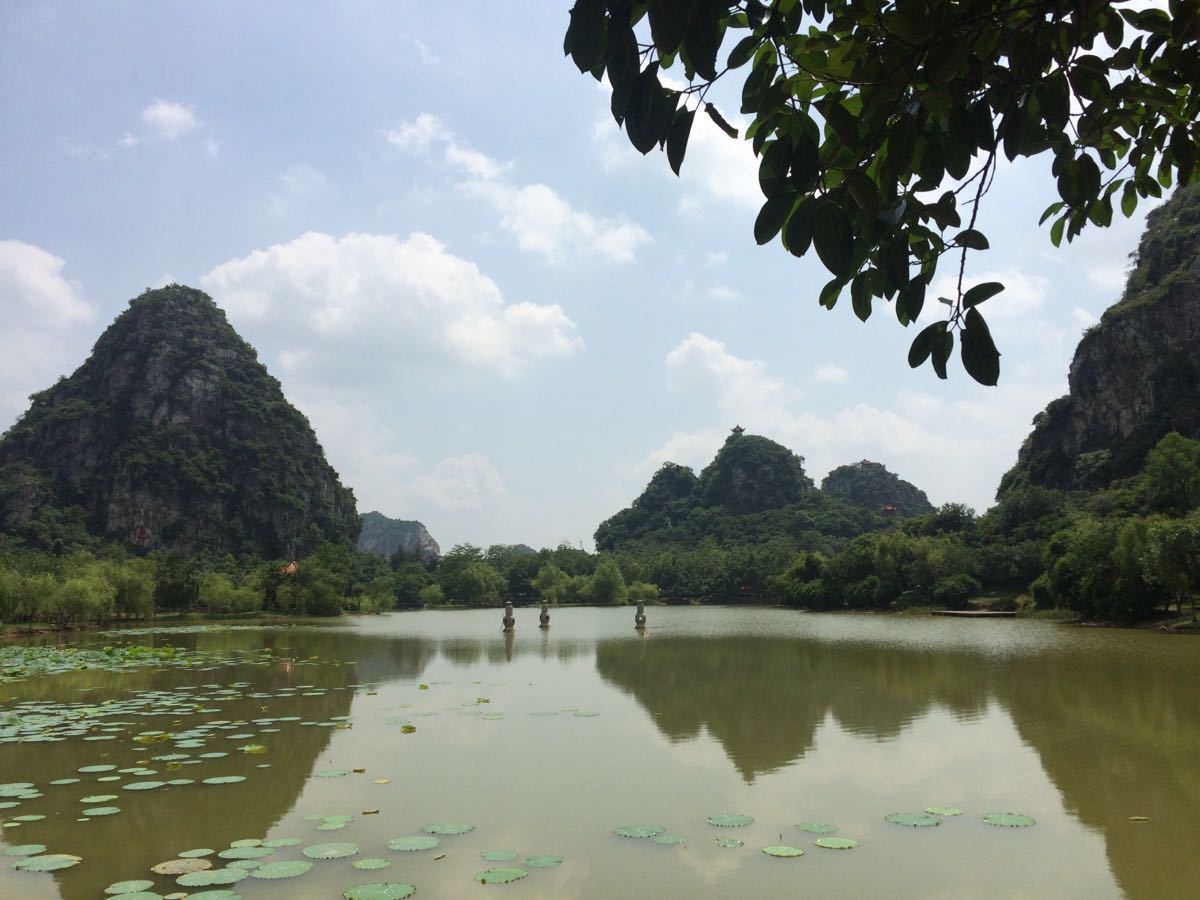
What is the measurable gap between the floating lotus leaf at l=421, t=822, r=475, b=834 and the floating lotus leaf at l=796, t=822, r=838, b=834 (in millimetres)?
2598

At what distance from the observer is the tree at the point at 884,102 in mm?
1626

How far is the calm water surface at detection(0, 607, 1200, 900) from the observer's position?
5.14 metres

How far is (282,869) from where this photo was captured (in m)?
5.20

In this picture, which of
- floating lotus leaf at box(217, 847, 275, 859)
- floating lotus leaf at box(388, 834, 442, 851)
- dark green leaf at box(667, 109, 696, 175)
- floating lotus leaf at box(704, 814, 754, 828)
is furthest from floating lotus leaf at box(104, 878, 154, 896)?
dark green leaf at box(667, 109, 696, 175)

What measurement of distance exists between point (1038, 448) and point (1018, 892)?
238 ft

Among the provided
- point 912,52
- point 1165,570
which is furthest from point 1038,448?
point 912,52

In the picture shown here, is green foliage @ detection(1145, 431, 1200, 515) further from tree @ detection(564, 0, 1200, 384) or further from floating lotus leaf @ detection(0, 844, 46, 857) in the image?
floating lotus leaf @ detection(0, 844, 46, 857)

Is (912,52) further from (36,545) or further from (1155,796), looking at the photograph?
(36,545)

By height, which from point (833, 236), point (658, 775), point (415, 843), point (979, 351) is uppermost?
point (833, 236)

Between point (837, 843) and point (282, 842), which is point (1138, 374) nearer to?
point (837, 843)

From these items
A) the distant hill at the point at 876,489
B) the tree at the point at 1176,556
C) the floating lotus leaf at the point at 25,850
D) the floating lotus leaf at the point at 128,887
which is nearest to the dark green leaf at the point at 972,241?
the floating lotus leaf at the point at 128,887

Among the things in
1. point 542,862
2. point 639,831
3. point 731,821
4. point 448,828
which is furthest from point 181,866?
point 731,821

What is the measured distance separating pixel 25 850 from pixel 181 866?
1.31 metres

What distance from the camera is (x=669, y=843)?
5715mm
